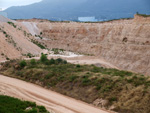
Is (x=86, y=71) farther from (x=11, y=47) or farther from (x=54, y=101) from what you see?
(x=11, y=47)

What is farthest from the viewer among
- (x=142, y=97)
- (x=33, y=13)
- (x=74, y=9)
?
(x=33, y=13)

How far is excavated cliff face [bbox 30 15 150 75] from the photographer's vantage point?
32781 millimetres

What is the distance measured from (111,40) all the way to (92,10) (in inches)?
4679

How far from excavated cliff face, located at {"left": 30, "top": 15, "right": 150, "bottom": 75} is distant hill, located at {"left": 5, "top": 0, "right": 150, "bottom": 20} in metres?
62.7

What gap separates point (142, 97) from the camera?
35.9 ft

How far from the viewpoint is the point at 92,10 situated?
155m

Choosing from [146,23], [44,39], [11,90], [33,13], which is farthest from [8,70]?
[33,13]

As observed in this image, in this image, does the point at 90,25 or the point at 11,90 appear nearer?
the point at 11,90

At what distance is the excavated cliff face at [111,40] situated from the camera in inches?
1291

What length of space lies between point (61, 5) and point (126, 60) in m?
170

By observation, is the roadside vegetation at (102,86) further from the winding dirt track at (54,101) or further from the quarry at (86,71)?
the winding dirt track at (54,101)

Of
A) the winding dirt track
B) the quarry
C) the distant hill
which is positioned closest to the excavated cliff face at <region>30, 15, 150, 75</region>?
the quarry

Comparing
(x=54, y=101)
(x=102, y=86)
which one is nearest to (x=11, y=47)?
(x=54, y=101)

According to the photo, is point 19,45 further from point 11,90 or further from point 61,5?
point 61,5
